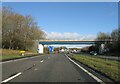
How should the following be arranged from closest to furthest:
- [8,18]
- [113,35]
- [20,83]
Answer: [20,83], [8,18], [113,35]

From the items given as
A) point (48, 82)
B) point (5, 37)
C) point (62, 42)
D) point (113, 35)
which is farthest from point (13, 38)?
point (48, 82)

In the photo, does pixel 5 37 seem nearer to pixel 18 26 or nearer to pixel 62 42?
pixel 18 26

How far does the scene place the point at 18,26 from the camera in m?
→ 101

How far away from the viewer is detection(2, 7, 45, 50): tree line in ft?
306

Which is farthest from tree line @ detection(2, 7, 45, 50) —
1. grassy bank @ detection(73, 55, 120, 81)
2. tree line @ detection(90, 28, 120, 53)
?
grassy bank @ detection(73, 55, 120, 81)

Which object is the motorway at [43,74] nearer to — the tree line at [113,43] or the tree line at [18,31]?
the tree line at [18,31]

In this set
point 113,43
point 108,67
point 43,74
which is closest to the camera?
point 43,74

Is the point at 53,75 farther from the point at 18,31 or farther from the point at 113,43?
the point at 113,43

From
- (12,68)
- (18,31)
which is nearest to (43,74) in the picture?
(12,68)

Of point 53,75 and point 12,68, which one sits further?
point 12,68

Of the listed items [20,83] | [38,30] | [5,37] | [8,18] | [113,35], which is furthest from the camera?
[113,35]

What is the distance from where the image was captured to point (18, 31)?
102312mm

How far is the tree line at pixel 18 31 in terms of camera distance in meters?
93.3

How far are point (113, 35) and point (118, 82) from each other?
381 feet
